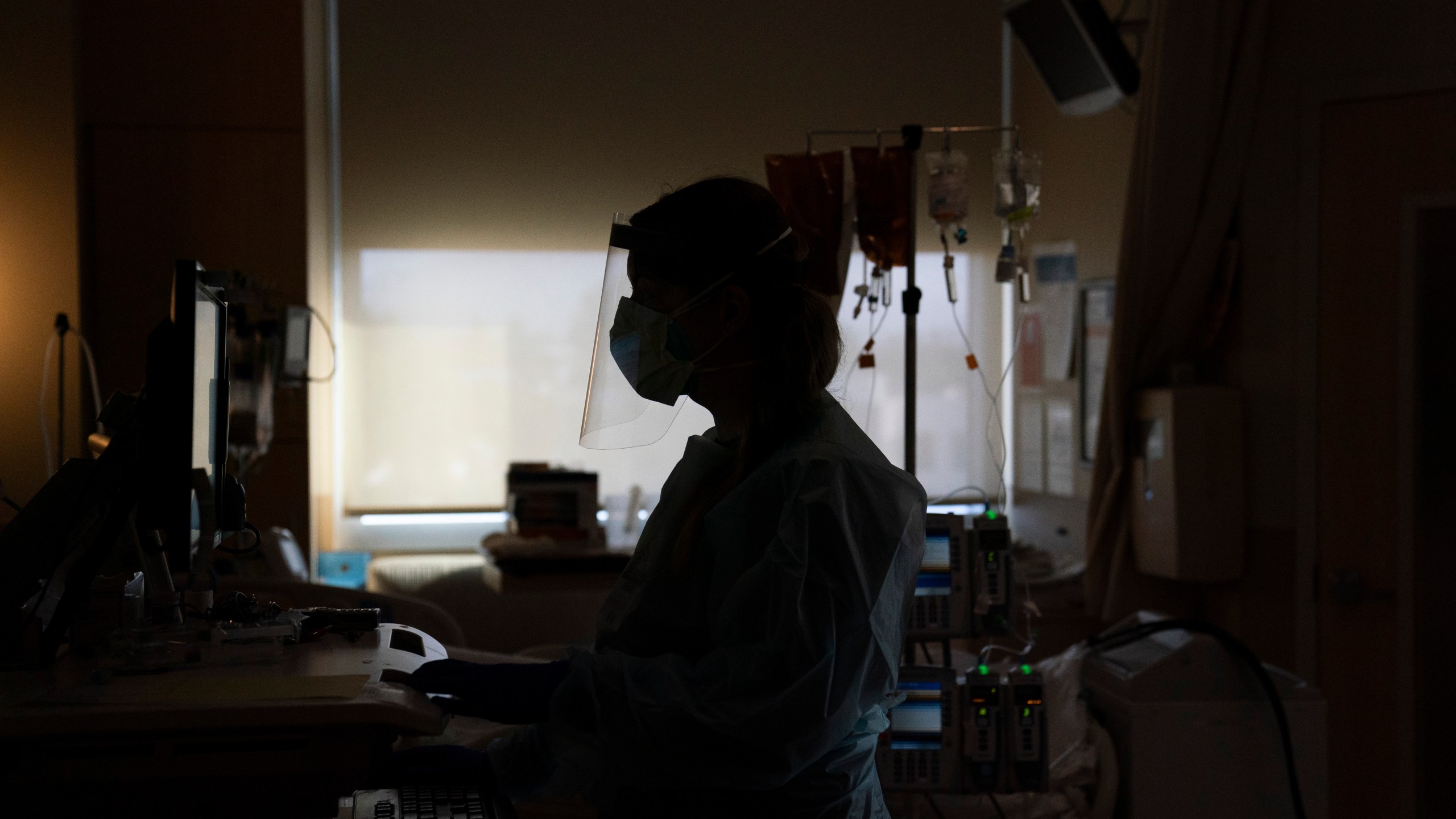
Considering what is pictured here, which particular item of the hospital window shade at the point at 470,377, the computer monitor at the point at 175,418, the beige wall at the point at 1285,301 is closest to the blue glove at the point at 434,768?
the computer monitor at the point at 175,418

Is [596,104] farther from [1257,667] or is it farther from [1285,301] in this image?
[1257,667]

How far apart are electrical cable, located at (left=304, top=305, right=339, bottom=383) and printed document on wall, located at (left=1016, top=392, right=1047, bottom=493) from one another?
8.49 feet

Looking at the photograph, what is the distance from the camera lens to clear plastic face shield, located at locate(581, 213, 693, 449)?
1.37 m

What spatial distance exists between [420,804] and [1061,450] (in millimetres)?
3354

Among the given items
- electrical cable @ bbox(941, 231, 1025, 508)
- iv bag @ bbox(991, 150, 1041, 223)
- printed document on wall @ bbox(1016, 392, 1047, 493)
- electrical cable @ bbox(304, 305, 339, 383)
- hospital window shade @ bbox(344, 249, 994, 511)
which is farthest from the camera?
printed document on wall @ bbox(1016, 392, 1047, 493)

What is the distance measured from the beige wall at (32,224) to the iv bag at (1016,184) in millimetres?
2704

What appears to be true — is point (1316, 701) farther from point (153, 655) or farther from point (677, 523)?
point (153, 655)

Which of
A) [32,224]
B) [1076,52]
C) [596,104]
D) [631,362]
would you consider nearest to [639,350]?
[631,362]

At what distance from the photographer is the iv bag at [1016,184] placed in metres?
2.50

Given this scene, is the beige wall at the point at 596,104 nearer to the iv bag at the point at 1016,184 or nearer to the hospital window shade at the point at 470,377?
the hospital window shade at the point at 470,377

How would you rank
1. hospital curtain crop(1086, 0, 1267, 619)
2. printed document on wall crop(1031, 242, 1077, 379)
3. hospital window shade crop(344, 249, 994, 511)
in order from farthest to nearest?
hospital window shade crop(344, 249, 994, 511) → printed document on wall crop(1031, 242, 1077, 379) → hospital curtain crop(1086, 0, 1267, 619)

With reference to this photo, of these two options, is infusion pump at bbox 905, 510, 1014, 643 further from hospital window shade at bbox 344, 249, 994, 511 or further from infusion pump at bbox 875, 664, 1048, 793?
hospital window shade at bbox 344, 249, 994, 511

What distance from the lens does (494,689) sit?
1.21 metres

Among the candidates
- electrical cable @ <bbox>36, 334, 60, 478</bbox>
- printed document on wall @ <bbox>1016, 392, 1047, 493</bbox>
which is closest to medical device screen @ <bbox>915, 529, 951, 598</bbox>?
printed document on wall @ <bbox>1016, 392, 1047, 493</bbox>
